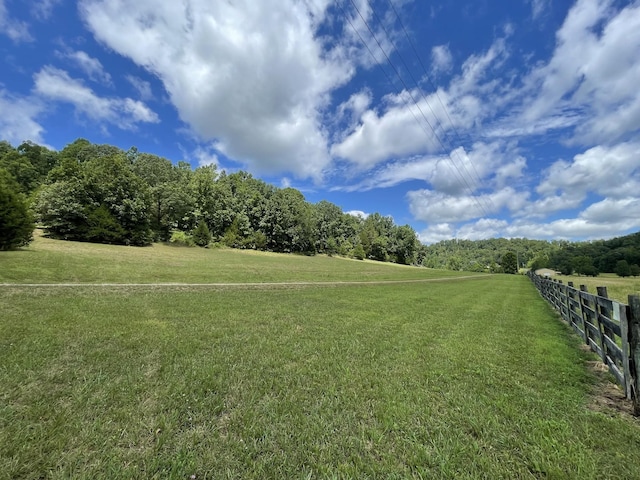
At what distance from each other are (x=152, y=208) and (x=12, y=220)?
111ft

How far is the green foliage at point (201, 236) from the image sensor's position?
55.7 meters

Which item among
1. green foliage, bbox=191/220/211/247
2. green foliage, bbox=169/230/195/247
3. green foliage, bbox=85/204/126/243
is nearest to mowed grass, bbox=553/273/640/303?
green foliage, bbox=85/204/126/243

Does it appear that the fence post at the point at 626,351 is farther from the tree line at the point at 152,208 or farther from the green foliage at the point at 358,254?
the green foliage at the point at 358,254

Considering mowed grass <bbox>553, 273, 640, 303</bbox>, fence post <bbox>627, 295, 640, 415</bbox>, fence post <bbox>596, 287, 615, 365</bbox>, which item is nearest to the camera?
fence post <bbox>627, 295, 640, 415</bbox>

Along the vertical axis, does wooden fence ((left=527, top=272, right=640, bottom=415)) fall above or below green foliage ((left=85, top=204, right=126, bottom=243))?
below

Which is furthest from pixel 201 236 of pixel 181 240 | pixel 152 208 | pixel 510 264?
pixel 510 264

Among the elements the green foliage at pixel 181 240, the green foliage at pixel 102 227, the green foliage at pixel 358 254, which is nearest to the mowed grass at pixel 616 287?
the green foliage at pixel 102 227

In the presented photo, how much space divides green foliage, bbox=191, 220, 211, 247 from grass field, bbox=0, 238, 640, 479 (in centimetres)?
4921

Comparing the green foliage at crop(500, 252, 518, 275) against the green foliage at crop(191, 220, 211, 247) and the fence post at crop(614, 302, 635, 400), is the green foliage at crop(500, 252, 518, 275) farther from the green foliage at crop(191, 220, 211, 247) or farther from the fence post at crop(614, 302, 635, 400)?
the fence post at crop(614, 302, 635, 400)

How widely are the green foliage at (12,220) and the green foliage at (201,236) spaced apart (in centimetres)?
3242

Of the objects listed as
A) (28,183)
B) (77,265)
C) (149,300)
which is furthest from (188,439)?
(28,183)

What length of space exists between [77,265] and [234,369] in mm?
20697

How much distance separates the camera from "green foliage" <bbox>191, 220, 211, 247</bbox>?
55656 mm

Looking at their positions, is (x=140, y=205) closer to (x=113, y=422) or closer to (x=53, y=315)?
(x=53, y=315)
